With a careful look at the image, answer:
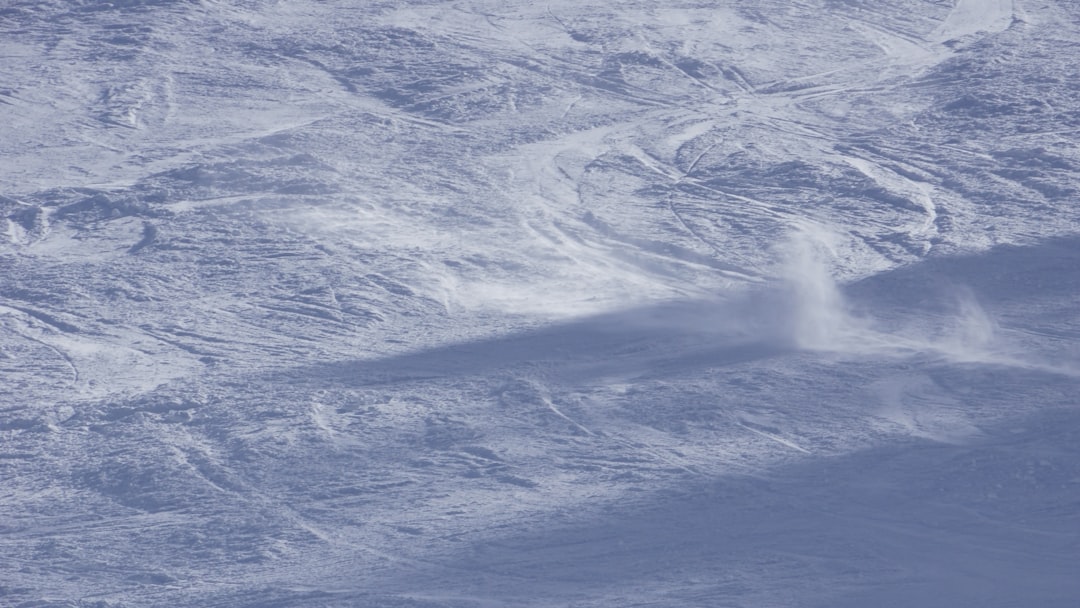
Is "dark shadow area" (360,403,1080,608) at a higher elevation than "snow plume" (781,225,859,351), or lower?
lower

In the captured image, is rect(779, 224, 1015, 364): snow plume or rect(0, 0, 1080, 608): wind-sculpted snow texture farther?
rect(779, 224, 1015, 364): snow plume

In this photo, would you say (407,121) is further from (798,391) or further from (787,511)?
(787,511)

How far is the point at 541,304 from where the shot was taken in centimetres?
1052

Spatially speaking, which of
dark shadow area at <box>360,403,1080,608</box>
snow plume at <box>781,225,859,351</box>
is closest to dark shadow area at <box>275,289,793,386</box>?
snow plume at <box>781,225,859,351</box>

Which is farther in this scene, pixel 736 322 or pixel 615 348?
pixel 736 322

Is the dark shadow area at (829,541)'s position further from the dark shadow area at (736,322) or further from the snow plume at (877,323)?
the dark shadow area at (736,322)

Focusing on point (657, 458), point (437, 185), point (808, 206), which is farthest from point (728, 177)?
point (657, 458)

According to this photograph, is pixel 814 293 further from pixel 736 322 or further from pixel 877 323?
pixel 736 322

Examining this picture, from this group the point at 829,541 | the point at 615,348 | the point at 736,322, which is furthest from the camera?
the point at 736,322

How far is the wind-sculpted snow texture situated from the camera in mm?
7199

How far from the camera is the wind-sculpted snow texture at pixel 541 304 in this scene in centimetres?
720

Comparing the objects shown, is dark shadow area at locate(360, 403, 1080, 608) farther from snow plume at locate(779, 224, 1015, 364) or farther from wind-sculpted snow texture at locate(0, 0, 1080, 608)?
snow plume at locate(779, 224, 1015, 364)

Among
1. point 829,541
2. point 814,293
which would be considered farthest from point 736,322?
point 829,541

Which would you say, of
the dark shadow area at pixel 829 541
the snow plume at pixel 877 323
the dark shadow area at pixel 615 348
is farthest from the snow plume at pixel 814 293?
the dark shadow area at pixel 829 541
